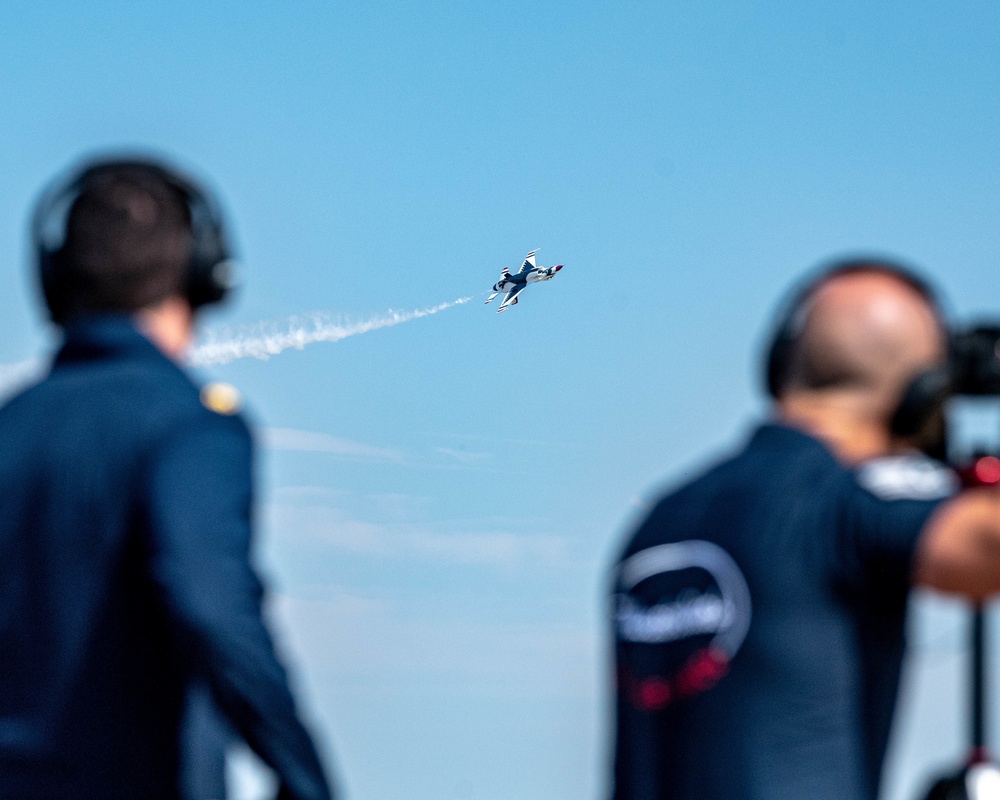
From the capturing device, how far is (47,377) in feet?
19.7

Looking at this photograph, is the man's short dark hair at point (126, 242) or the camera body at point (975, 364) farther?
the man's short dark hair at point (126, 242)

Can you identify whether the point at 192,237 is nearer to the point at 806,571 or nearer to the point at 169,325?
the point at 169,325

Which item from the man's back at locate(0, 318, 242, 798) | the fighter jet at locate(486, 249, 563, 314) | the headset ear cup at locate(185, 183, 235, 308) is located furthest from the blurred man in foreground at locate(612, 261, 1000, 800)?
the fighter jet at locate(486, 249, 563, 314)

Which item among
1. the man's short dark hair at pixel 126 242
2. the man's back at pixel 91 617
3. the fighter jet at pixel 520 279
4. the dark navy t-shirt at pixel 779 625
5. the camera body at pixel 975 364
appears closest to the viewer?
the dark navy t-shirt at pixel 779 625

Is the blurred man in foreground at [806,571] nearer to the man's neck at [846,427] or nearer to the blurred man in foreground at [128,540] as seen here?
the man's neck at [846,427]

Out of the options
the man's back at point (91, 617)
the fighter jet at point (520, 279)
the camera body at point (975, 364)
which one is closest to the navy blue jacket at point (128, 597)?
the man's back at point (91, 617)

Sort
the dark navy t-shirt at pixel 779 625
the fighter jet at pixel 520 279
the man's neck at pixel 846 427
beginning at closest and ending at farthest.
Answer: the dark navy t-shirt at pixel 779 625 < the man's neck at pixel 846 427 < the fighter jet at pixel 520 279

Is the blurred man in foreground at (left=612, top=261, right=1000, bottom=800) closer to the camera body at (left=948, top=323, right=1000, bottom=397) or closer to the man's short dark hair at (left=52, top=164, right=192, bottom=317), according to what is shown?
the camera body at (left=948, top=323, right=1000, bottom=397)

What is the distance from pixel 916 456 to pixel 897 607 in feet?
1.79

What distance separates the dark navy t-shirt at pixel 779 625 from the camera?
→ 199 inches

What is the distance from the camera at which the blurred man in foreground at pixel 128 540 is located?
5293mm

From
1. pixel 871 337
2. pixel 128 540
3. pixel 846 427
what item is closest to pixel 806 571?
pixel 846 427

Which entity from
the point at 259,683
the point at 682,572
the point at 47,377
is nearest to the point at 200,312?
the point at 47,377

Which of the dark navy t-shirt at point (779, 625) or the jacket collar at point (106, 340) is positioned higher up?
the jacket collar at point (106, 340)
